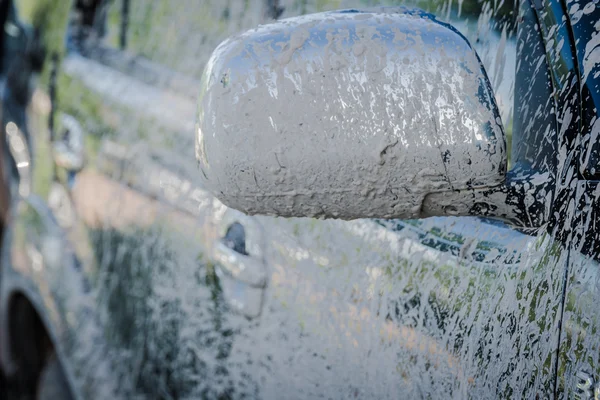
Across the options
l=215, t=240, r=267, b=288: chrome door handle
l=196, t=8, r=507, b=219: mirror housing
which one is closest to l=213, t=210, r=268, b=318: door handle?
l=215, t=240, r=267, b=288: chrome door handle

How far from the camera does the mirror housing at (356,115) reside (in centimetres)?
80

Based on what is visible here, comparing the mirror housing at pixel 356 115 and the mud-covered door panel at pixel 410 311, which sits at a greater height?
the mirror housing at pixel 356 115

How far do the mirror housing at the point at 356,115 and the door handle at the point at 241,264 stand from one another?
450 mm

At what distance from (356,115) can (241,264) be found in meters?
0.60

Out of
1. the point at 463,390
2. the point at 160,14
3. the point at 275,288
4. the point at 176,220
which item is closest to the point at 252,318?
the point at 275,288

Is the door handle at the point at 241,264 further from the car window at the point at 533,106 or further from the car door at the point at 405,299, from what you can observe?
the car window at the point at 533,106

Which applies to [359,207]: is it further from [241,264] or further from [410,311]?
[241,264]

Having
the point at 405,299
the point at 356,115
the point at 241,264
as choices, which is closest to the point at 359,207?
the point at 356,115

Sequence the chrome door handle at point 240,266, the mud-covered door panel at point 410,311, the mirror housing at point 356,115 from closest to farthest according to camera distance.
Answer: the mirror housing at point 356,115 < the mud-covered door panel at point 410,311 < the chrome door handle at point 240,266

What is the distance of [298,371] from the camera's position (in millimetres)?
1220

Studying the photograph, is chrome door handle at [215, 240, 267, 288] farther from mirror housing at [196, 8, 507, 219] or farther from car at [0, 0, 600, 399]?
mirror housing at [196, 8, 507, 219]

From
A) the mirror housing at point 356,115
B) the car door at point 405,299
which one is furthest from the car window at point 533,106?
the mirror housing at point 356,115

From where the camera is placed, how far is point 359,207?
87cm

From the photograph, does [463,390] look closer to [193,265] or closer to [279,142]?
[279,142]
